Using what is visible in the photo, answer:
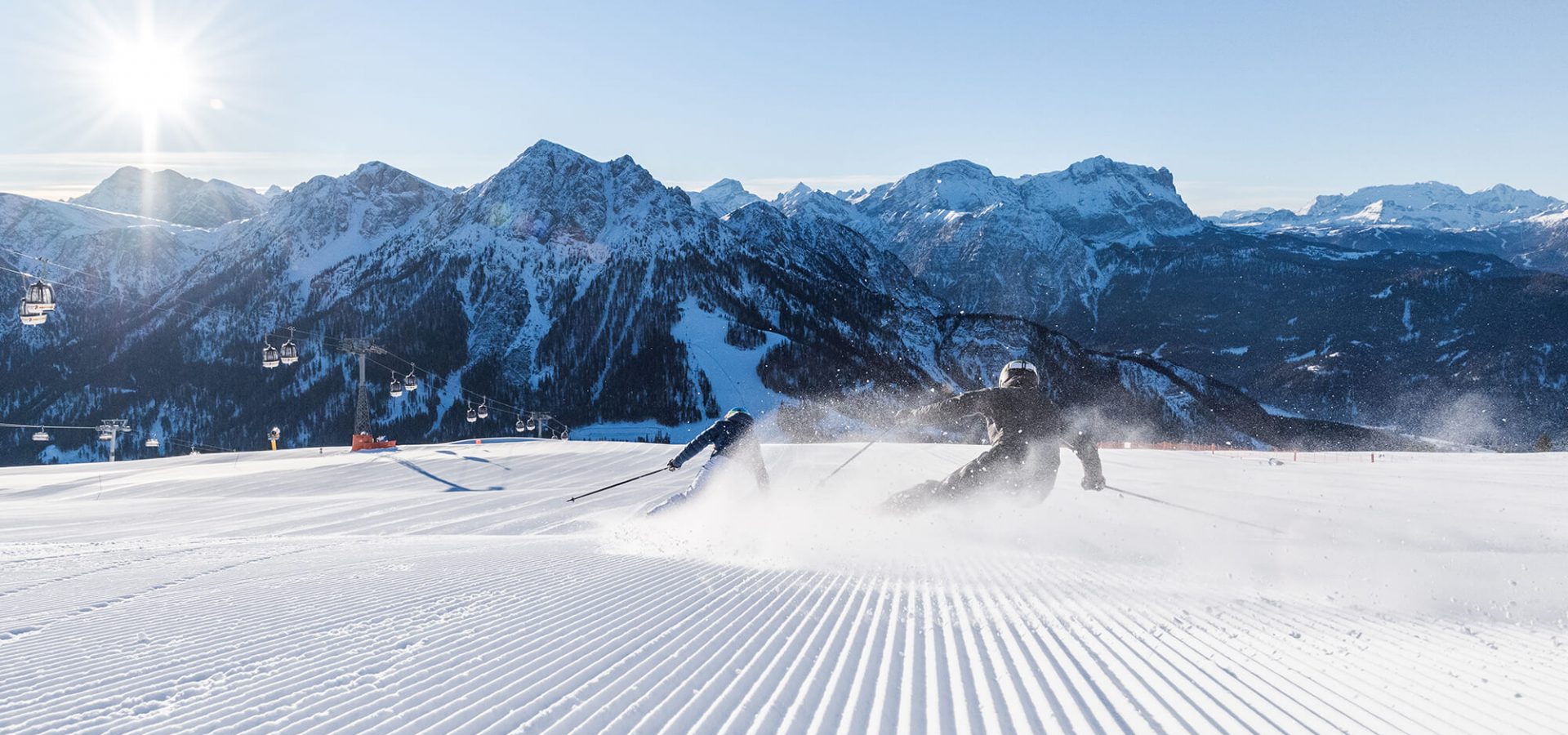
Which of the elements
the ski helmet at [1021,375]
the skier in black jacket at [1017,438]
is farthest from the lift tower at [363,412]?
the ski helmet at [1021,375]

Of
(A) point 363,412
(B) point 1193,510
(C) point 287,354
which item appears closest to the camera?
(B) point 1193,510

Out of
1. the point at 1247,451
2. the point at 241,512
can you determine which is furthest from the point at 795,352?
the point at 241,512

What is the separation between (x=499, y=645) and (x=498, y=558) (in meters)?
4.85

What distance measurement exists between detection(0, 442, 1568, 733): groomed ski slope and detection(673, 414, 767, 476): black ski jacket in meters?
0.71

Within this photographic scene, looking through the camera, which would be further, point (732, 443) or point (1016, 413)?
point (732, 443)

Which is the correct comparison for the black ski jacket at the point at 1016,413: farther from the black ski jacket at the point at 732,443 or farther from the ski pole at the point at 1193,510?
the black ski jacket at the point at 732,443

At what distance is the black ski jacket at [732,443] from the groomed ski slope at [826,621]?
710mm

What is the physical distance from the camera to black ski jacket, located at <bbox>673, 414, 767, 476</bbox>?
14.2 m

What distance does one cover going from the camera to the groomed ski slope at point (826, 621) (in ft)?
14.8

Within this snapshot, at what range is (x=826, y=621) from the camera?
6.61 metres

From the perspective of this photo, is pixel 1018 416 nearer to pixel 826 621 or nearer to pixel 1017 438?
pixel 1017 438

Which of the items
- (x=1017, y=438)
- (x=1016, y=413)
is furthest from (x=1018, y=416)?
(x=1017, y=438)

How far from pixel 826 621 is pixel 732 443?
7.72 metres

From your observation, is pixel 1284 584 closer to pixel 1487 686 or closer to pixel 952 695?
pixel 1487 686
